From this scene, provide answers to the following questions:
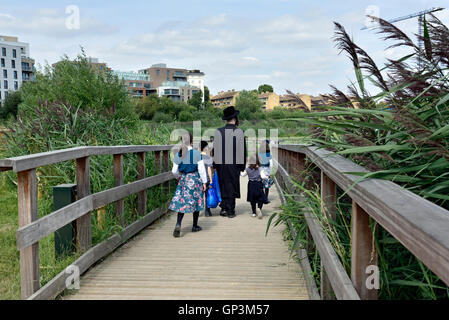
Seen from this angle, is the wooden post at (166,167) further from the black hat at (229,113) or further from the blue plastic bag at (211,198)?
the black hat at (229,113)

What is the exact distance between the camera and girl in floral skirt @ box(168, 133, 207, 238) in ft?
18.5

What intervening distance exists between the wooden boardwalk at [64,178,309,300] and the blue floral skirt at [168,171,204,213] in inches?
14.7

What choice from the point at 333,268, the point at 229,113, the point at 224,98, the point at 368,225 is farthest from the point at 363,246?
the point at 224,98

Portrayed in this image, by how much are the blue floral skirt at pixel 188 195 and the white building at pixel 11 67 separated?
303 ft

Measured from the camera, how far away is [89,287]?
356cm

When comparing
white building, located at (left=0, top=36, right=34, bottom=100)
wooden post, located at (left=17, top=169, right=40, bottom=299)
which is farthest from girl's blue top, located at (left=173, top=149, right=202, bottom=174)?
white building, located at (left=0, top=36, right=34, bottom=100)

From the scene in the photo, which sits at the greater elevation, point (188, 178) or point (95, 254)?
point (188, 178)

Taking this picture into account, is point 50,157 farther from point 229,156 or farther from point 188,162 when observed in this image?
point 229,156

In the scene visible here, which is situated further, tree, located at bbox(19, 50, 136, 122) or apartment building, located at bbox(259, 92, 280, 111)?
apartment building, located at bbox(259, 92, 280, 111)

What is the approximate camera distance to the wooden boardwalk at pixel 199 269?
3439mm

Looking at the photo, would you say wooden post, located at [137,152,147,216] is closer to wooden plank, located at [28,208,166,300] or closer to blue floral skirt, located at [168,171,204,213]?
wooden plank, located at [28,208,166,300]

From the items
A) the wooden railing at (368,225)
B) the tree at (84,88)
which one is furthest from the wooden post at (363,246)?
the tree at (84,88)

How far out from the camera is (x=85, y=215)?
13.1 feet

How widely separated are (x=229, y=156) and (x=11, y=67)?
98.9m
